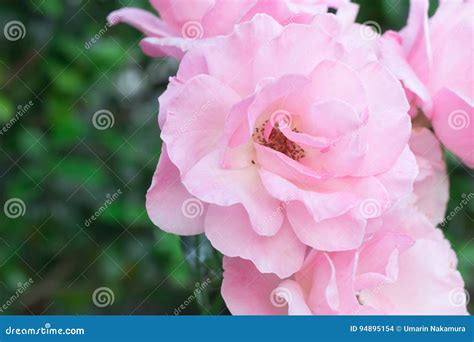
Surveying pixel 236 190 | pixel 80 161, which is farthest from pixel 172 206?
pixel 80 161

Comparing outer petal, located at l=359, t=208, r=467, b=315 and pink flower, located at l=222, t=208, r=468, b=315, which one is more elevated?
pink flower, located at l=222, t=208, r=468, b=315

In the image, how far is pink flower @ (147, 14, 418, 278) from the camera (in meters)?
0.46

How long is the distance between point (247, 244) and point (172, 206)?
2.1 inches

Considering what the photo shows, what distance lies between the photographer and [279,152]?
1.61 feet

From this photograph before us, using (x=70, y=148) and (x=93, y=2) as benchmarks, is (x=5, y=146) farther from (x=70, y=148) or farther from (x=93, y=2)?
(x=93, y=2)

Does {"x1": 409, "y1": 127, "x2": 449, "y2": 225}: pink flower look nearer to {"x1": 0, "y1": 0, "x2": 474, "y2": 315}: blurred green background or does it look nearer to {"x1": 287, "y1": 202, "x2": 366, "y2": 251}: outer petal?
{"x1": 287, "y1": 202, "x2": 366, "y2": 251}: outer petal

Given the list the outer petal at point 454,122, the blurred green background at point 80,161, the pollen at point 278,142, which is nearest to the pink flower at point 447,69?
the outer petal at point 454,122

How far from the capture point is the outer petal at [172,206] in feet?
1.54

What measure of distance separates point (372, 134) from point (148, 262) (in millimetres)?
504

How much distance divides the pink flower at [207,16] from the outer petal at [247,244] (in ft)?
0.37

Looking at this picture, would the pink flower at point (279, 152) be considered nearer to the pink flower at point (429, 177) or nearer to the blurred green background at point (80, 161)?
the pink flower at point (429, 177)

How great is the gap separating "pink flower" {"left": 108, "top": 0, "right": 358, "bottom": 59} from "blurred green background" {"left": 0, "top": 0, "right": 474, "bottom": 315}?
0.94 feet

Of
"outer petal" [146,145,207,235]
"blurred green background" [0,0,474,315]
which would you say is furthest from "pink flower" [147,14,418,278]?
"blurred green background" [0,0,474,315]
